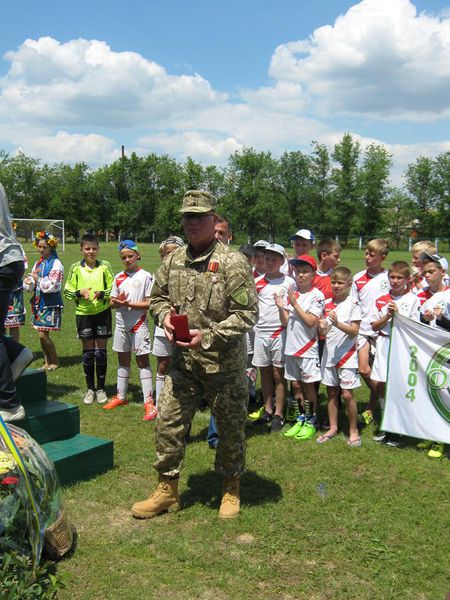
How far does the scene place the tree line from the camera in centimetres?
6838

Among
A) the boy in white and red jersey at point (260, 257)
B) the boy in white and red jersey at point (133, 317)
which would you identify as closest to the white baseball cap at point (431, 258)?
the boy in white and red jersey at point (260, 257)

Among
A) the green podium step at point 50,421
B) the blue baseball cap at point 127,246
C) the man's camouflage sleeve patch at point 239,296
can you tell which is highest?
the blue baseball cap at point 127,246

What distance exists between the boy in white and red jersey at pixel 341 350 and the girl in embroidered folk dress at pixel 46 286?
177 inches

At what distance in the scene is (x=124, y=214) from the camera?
78.3 metres

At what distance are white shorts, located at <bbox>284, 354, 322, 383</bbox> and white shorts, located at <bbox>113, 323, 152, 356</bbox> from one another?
5.87 feet

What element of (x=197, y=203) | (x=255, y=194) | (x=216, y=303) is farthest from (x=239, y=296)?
(x=255, y=194)

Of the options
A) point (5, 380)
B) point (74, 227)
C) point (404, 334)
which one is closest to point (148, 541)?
point (5, 380)

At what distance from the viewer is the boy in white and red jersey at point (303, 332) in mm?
5938

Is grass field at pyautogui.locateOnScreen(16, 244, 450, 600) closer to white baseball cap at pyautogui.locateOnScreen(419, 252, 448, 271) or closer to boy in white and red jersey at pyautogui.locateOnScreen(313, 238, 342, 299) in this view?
boy in white and red jersey at pyautogui.locateOnScreen(313, 238, 342, 299)

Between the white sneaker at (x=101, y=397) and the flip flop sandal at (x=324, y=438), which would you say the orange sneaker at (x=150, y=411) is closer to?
the white sneaker at (x=101, y=397)

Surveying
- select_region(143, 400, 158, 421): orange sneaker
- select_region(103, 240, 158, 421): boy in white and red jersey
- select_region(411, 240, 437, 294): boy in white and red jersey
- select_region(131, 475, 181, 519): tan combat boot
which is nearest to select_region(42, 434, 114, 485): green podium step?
select_region(131, 475, 181, 519): tan combat boot

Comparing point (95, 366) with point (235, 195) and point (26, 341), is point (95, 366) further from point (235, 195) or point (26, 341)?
point (235, 195)

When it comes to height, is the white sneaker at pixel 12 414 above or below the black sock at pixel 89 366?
above

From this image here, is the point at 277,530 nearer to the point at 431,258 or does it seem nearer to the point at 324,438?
the point at 324,438
